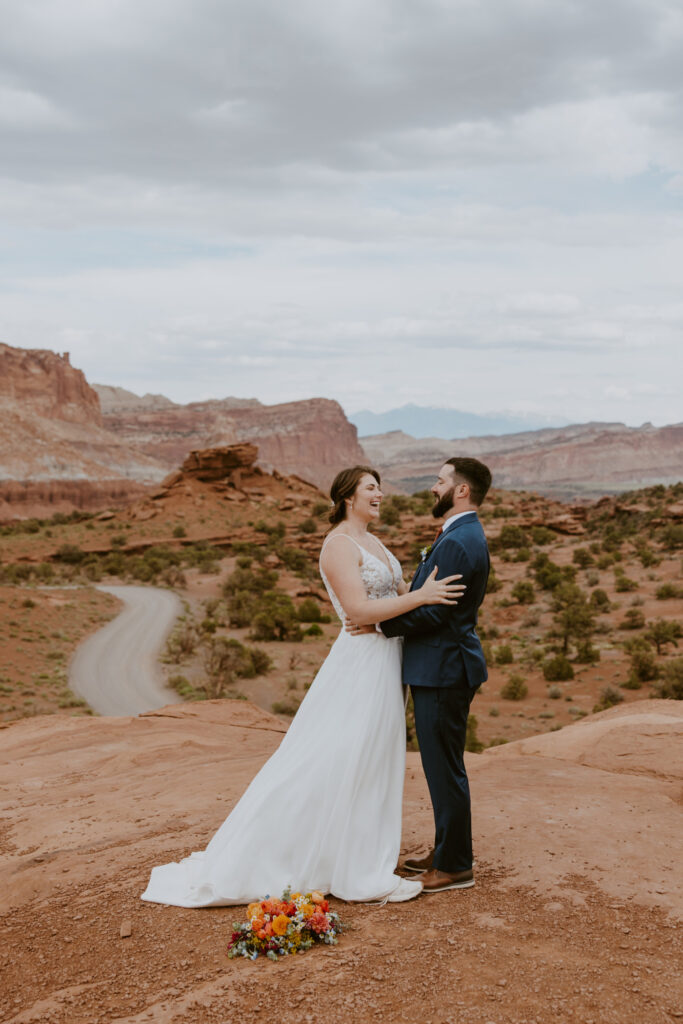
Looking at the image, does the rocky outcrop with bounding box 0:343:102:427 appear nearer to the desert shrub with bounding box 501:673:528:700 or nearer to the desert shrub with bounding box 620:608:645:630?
the desert shrub with bounding box 620:608:645:630

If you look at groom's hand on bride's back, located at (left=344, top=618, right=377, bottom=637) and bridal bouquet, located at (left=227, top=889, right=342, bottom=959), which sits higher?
groom's hand on bride's back, located at (left=344, top=618, right=377, bottom=637)

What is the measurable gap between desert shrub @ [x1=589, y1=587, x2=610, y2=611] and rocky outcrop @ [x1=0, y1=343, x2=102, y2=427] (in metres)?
103

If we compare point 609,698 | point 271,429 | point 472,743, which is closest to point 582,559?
point 609,698

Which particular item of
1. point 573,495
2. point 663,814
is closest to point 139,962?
point 663,814

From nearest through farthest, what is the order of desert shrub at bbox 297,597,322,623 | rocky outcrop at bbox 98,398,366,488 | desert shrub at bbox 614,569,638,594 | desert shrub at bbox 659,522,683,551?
desert shrub at bbox 614,569,638,594 → desert shrub at bbox 297,597,322,623 → desert shrub at bbox 659,522,683,551 → rocky outcrop at bbox 98,398,366,488

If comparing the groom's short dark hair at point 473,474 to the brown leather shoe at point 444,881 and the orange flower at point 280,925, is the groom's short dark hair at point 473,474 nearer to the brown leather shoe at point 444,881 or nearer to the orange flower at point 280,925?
the brown leather shoe at point 444,881

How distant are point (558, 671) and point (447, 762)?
54.4 ft

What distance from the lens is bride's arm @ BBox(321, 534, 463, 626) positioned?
4141 mm

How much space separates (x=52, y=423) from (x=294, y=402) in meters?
72.9

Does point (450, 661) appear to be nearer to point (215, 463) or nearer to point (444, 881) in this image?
point (444, 881)

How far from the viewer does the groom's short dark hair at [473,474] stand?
430 centimetres

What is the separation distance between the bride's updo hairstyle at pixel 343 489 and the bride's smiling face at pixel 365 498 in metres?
0.02

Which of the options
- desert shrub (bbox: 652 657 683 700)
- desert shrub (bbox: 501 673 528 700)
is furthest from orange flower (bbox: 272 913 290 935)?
desert shrub (bbox: 501 673 528 700)

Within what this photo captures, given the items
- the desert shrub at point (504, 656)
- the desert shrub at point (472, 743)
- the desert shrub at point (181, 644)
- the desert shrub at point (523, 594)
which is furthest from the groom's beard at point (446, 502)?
the desert shrub at point (523, 594)
